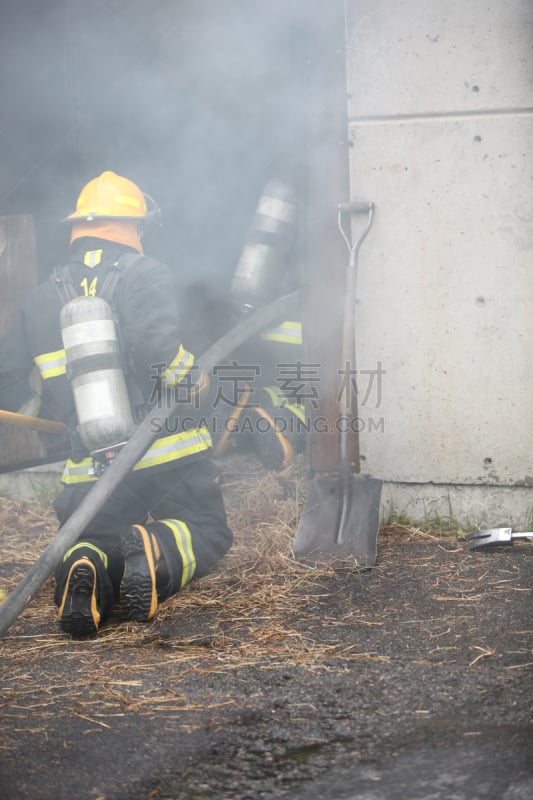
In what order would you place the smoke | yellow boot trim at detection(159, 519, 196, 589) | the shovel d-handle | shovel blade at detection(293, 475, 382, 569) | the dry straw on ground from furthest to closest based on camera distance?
the smoke < the shovel d-handle < shovel blade at detection(293, 475, 382, 569) < yellow boot trim at detection(159, 519, 196, 589) < the dry straw on ground

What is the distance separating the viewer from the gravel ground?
1.96 meters

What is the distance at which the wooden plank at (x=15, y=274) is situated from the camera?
196 inches

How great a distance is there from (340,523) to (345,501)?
0.11 meters

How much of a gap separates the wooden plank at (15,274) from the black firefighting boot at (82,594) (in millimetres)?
1921

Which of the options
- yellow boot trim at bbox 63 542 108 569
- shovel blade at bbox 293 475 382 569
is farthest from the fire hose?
shovel blade at bbox 293 475 382 569

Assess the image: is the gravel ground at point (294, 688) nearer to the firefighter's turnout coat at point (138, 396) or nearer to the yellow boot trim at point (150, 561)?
the yellow boot trim at point (150, 561)

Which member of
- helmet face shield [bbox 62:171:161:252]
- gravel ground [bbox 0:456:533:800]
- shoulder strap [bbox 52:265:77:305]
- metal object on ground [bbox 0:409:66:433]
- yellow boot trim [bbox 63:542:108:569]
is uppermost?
helmet face shield [bbox 62:171:161:252]

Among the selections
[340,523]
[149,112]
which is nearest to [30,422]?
[340,523]

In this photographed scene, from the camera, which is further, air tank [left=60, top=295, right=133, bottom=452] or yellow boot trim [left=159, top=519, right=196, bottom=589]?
yellow boot trim [left=159, top=519, right=196, bottom=589]

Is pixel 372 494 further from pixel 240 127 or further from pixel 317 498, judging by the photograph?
pixel 240 127

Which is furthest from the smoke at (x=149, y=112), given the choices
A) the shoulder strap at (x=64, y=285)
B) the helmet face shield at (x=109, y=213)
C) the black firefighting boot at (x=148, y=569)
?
the black firefighting boot at (x=148, y=569)

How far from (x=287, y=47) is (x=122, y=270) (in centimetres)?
212

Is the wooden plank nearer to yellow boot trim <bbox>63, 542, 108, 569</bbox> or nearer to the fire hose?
the fire hose

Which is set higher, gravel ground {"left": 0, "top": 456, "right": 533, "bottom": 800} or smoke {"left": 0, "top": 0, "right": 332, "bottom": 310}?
smoke {"left": 0, "top": 0, "right": 332, "bottom": 310}
